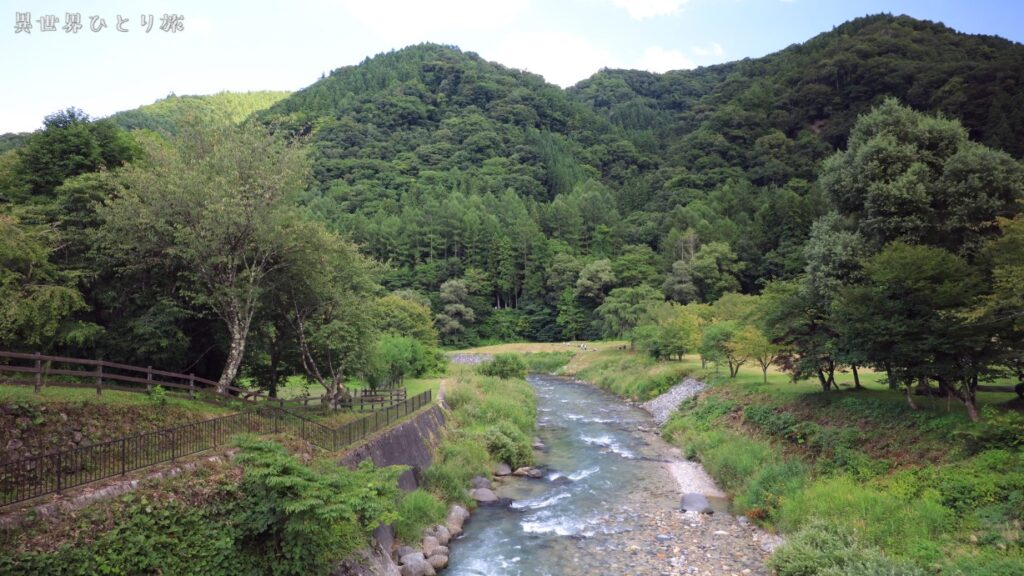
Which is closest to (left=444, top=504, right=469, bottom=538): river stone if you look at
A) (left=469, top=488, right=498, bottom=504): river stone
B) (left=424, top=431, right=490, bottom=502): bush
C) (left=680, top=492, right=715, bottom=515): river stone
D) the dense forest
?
(left=424, top=431, right=490, bottom=502): bush

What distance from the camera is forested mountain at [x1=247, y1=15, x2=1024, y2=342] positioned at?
87.2 metres

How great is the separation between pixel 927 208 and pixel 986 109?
10009 centimetres

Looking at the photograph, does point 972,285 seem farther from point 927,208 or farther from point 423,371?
point 423,371

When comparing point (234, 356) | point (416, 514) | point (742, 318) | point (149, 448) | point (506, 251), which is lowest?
point (416, 514)

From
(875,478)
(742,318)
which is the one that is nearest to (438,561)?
(875,478)

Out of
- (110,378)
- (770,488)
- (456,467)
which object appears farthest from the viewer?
(456,467)

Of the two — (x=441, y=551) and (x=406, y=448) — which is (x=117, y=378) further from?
(x=441, y=551)

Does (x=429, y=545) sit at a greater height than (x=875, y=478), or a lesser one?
lesser

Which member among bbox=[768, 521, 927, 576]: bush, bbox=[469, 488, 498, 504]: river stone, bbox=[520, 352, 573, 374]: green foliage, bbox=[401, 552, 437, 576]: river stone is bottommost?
bbox=[520, 352, 573, 374]: green foliage

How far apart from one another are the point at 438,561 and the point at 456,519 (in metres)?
3.01

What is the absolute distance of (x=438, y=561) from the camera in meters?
15.5

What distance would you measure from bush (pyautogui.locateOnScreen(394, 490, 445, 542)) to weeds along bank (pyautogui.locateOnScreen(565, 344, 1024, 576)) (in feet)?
33.1

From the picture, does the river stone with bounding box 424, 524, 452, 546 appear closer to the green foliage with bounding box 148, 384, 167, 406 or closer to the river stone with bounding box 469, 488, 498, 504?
the river stone with bounding box 469, 488, 498, 504

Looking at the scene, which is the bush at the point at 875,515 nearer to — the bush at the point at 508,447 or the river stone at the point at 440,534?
the river stone at the point at 440,534
